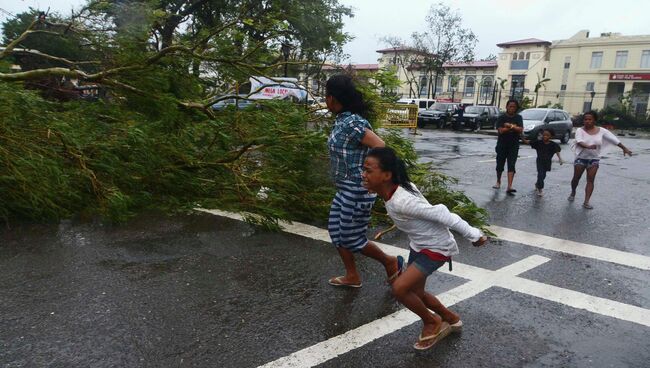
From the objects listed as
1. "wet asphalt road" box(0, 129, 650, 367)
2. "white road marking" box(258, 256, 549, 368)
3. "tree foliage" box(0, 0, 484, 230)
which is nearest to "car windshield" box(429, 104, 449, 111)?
"tree foliage" box(0, 0, 484, 230)

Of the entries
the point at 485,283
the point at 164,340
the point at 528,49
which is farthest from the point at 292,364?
the point at 528,49

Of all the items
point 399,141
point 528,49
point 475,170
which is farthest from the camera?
point 528,49

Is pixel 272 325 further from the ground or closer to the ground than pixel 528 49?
closer to the ground

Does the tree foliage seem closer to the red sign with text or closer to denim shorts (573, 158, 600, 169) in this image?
denim shorts (573, 158, 600, 169)

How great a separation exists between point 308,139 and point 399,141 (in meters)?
1.43

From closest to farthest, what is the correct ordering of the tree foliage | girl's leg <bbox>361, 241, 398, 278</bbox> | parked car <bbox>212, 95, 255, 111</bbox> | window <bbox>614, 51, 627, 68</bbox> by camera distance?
girl's leg <bbox>361, 241, 398, 278</bbox> → the tree foliage → parked car <bbox>212, 95, 255, 111</bbox> → window <bbox>614, 51, 627, 68</bbox>

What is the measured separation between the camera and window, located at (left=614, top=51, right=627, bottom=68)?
2345 inches

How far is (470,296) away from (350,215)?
1.21 m

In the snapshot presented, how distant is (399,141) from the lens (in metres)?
6.62

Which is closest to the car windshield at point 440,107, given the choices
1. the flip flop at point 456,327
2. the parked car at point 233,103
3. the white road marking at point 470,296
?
the parked car at point 233,103

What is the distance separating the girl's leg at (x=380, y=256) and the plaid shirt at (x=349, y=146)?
57 centimetres

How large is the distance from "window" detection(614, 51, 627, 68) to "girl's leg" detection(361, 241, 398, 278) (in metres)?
68.1

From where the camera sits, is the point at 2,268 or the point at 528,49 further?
the point at 528,49

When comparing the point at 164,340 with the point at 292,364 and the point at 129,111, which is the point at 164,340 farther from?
the point at 129,111
